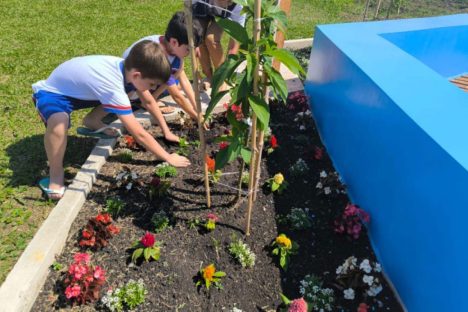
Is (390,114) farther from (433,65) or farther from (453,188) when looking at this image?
(433,65)

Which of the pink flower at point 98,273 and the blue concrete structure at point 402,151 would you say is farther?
the pink flower at point 98,273

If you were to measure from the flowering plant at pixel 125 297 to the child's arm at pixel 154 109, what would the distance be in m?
1.48

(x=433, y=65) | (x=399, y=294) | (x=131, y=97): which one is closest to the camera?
(x=399, y=294)

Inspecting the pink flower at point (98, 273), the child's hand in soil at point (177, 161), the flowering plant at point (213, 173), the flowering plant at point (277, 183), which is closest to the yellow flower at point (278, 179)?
the flowering plant at point (277, 183)

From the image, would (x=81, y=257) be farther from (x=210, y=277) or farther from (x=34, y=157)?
(x=34, y=157)

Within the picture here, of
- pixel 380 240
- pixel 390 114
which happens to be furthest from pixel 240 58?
pixel 380 240

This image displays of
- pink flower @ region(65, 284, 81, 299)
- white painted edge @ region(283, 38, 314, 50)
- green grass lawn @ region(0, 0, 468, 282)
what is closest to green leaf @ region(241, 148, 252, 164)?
pink flower @ region(65, 284, 81, 299)

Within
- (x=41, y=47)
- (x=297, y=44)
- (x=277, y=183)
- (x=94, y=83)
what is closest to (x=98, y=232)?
(x=94, y=83)

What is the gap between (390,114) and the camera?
238cm

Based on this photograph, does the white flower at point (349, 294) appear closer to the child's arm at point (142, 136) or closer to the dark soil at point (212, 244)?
the dark soil at point (212, 244)

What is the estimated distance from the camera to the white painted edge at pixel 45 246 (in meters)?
2.13

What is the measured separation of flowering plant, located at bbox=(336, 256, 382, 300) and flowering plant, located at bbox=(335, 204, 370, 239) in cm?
24

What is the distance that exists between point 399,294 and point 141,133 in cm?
212

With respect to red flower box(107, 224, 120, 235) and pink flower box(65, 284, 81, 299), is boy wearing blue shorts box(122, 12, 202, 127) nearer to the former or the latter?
red flower box(107, 224, 120, 235)
